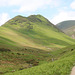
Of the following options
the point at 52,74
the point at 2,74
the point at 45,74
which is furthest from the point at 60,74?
the point at 2,74

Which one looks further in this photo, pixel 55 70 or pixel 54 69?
pixel 54 69

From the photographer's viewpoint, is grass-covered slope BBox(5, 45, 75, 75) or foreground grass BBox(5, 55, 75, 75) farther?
grass-covered slope BBox(5, 45, 75, 75)

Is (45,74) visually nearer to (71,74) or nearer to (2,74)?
(71,74)

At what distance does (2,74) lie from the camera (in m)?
29.6

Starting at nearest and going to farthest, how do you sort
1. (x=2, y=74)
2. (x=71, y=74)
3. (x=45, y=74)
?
(x=71, y=74)
(x=45, y=74)
(x=2, y=74)

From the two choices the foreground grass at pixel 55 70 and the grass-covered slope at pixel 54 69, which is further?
the grass-covered slope at pixel 54 69

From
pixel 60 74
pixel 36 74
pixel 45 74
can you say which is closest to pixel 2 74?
pixel 36 74

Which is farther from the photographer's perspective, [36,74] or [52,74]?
[36,74]

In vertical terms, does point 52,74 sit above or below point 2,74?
above

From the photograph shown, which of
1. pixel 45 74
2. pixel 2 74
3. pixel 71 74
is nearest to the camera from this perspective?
pixel 71 74

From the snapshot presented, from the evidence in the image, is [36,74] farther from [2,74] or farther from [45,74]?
[2,74]

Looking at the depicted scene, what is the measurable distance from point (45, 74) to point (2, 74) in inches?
508

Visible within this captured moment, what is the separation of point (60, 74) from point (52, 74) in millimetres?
1406

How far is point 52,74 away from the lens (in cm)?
2112
